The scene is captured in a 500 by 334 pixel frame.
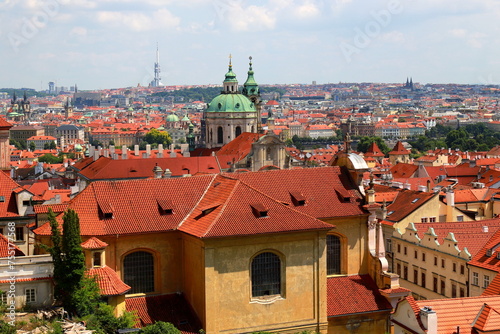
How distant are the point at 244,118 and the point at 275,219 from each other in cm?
9627

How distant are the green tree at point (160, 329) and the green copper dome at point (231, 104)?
9988cm

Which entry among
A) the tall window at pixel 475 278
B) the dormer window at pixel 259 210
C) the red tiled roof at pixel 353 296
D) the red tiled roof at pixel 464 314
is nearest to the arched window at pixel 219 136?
the tall window at pixel 475 278

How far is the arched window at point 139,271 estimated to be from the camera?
34.8 metres

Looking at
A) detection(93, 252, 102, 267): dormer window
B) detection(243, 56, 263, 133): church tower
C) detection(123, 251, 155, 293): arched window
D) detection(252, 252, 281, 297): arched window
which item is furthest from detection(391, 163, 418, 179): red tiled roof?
detection(93, 252, 102, 267): dormer window

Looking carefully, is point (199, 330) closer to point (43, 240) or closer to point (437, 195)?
point (43, 240)

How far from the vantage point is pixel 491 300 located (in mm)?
30156

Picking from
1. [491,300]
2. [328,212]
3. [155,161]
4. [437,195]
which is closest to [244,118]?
[155,161]

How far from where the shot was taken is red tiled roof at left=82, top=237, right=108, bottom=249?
32.7 m

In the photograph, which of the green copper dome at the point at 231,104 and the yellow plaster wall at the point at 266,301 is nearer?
the yellow plaster wall at the point at 266,301

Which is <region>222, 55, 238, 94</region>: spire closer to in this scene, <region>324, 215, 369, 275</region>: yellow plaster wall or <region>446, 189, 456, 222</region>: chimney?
<region>446, 189, 456, 222</region>: chimney

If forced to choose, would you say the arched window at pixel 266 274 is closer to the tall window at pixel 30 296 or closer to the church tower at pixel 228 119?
the tall window at pixel 30 296

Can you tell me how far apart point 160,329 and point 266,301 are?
5253 millimetres

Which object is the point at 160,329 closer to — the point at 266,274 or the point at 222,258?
the point at 222,258

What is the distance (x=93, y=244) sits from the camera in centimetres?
3281
